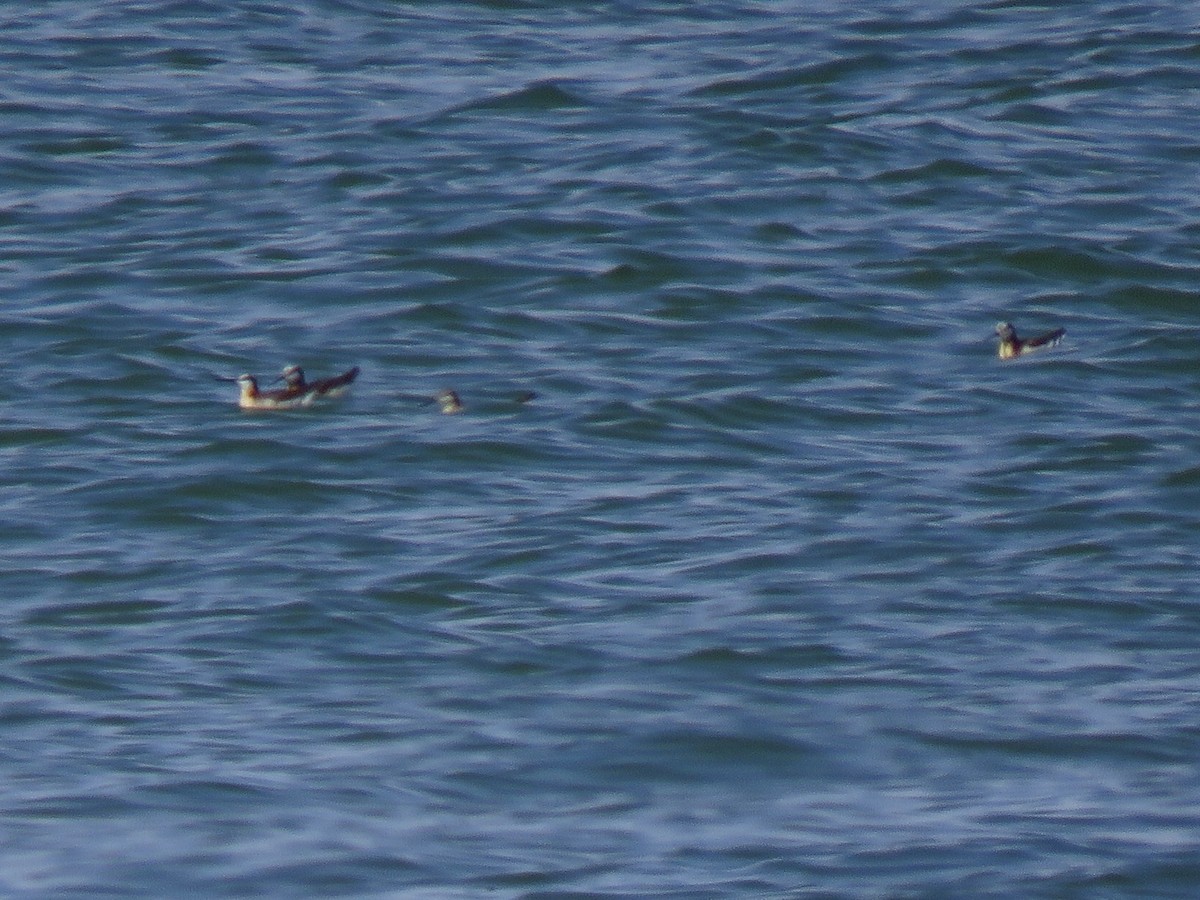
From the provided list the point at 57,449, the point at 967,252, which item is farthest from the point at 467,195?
the point at 57,449

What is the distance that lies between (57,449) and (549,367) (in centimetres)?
291

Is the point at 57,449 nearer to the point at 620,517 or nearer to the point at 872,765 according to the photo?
the point at 620,517

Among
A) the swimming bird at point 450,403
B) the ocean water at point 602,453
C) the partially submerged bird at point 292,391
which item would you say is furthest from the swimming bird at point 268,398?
Result: the swimming bird at point 450,403

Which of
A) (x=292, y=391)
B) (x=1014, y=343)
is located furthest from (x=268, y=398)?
(x=1014, y=343)

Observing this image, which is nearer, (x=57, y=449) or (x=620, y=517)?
(x=620, y=517)

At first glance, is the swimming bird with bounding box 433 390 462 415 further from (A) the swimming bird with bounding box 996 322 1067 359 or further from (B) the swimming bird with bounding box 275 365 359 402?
(A) the swimming bird with bounding box 996 322 1067 359

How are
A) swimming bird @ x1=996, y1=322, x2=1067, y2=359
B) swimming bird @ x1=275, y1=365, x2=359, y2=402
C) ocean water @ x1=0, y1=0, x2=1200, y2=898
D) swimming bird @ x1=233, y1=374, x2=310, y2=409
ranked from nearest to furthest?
ocean water @ x1=0, y1=0, x2=1200, y2=898 < swimming bird @ x1=233, y1=374, x2=310, y2=409 < swimming bird @ x1=275, y1=365, x2=359, y2=402 < swimming bird @ x1=996, y1=322, x2=1067, y2=359

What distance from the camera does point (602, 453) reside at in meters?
13.1

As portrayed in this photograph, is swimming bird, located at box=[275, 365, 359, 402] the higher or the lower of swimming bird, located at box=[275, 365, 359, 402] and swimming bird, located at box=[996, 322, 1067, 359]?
the higher

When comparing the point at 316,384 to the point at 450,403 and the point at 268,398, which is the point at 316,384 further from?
the point at 450,403

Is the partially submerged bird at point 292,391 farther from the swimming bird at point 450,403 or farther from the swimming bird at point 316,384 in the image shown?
the swimming bird at point 450,403

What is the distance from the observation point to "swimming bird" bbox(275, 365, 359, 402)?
13758 mm

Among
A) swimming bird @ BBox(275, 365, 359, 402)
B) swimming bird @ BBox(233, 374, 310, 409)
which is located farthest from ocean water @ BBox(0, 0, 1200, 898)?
swimming bird @ BBox(233, 374, 310, 409)

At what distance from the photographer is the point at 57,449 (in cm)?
1310
